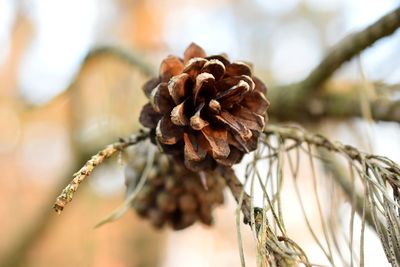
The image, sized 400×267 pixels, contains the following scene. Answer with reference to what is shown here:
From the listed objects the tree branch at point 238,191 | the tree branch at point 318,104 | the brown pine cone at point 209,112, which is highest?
the tree branch at point 318,104

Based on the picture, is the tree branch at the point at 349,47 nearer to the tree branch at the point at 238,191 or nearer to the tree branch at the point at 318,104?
the tree branch at the point at 318,104

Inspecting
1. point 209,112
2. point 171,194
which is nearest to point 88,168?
point 209,112

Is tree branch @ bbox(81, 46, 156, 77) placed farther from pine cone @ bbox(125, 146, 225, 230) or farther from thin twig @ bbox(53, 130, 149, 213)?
thin twig @ bbox(53, 130, 149, 213)

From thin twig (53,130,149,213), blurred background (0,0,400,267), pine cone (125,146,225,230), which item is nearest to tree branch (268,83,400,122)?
blurred background (0,0,400,267)

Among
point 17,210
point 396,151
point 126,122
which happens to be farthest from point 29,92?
point 396,151

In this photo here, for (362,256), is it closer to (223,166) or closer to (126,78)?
(223,166)

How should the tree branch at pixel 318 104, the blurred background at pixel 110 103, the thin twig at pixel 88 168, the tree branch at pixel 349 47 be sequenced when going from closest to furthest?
the thin twig at pixel 88 168 → the tree branch at pixel 349 47 → the tree branch at pixel 318 104 → the blurred background at pixel 110 103

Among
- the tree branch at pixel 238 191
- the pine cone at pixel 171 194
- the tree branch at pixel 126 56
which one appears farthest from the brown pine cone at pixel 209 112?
the tree branch at pixel 126 56
